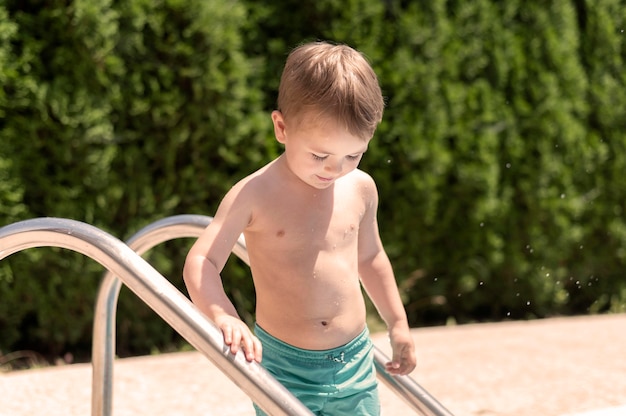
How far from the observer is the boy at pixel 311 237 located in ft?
7.20

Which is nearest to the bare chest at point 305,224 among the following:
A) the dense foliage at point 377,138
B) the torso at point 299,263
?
the torso at point 299,263

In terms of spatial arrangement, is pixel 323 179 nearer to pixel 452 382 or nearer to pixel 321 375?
pixel 321 375

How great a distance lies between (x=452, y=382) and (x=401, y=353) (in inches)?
88.9

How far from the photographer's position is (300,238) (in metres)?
2.33

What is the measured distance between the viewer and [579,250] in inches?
283

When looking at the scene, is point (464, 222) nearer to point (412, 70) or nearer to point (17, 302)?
point (412, 70)

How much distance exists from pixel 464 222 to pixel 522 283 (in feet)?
2.54

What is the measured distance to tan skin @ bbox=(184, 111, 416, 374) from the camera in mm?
2205

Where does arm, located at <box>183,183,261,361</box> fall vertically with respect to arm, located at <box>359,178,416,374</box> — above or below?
above

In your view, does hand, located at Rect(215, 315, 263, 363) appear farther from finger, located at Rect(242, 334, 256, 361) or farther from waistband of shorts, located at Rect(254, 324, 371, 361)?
waistband of shorts, located at Rect(254, 324, 371, 361)

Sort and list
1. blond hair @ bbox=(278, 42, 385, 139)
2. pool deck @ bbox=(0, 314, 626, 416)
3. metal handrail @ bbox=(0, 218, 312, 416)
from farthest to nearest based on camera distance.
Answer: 1. pool deck @ bbox=(0, 314, 626, 416)
2. blond hair @ bbox=(278, 42, 385, 139)
3. metal handrail @ bbox=(0, 218, 312, 416)

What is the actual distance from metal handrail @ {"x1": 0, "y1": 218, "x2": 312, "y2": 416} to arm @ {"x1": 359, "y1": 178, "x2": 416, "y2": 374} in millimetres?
668

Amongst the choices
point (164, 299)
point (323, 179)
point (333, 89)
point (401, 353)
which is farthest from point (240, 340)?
point (401, 353)

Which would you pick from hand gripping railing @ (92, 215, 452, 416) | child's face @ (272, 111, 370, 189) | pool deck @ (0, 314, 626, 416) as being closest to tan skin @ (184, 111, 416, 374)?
child's face @ (272, 111, 370, 189)
